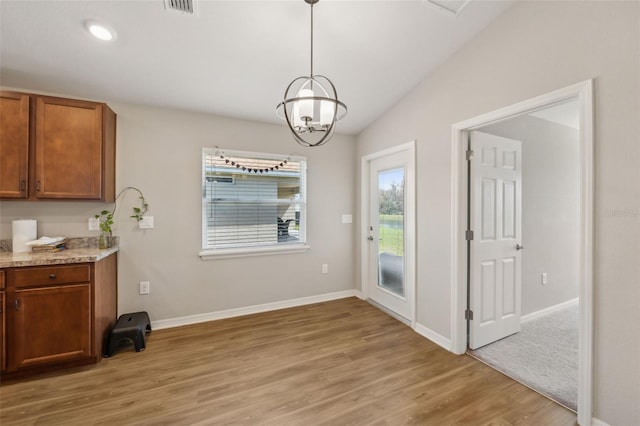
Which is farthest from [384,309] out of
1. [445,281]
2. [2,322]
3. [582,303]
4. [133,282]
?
[2,322]

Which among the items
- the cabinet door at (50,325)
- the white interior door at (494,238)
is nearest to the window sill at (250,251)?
the cabinet door at (50,325)

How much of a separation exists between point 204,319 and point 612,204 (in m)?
3.76

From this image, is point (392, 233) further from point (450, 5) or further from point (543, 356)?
point (450, 5)

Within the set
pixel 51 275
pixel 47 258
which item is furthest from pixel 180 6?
pixel 51 275

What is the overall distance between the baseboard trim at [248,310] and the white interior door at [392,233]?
504 millimetres

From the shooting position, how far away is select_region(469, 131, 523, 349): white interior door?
2510 millimetres

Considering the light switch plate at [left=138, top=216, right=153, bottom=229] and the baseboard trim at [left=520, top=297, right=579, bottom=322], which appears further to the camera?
the baseboard trim at [left=520, top=297, right=579, bottom=322]

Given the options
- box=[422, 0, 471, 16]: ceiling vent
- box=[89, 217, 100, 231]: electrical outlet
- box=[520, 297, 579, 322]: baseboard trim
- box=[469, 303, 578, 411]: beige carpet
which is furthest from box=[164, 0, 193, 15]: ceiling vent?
box=[520, 297, 579, 322]: baseboard trim

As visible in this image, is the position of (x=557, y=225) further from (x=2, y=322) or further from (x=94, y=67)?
(x=2, y=322)

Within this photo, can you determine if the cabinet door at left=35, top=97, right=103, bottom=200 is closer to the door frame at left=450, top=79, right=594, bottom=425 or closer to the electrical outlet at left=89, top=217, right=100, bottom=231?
the electrical outlet at left=89, top=217, right=100, bottom=231

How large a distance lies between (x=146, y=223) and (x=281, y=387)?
86.9 inches

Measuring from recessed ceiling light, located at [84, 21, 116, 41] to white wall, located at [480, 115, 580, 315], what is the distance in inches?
143

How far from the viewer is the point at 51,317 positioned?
2.14 m

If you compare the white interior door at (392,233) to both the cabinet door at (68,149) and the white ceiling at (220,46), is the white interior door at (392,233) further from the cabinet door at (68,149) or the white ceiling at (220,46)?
the cabinet door at (68,149)
